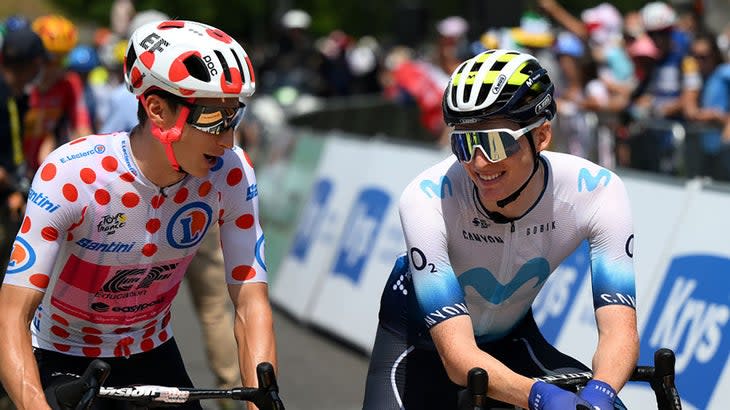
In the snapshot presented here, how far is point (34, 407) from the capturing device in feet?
14.0

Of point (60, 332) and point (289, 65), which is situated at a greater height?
point (60, 332)

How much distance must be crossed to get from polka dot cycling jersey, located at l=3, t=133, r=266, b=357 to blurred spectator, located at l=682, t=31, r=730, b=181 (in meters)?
5.56

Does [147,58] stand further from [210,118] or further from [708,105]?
[708,105]

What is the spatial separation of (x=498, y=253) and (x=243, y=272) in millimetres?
916

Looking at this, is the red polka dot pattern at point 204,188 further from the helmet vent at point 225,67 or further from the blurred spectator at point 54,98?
the blurred spectator at point 54,98

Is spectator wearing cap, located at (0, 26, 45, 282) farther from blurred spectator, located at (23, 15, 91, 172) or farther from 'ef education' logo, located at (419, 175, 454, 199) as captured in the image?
'ef education' logo, located at (419, 175, 454, 199)

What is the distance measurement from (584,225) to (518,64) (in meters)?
0.65

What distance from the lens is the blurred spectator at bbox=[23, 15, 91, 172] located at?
9.27m

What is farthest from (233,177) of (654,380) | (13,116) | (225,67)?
(13,116)

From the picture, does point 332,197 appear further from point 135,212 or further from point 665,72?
point 135,212

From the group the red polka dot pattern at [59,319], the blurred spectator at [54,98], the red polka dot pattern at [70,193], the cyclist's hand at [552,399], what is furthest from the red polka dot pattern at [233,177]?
the blurred spectator at [54,98]

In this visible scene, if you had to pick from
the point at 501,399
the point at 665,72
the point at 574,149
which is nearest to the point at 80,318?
the point at 501,399

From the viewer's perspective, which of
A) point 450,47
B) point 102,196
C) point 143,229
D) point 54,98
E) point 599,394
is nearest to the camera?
point 599,394

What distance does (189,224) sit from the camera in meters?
4.83
